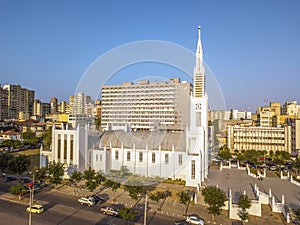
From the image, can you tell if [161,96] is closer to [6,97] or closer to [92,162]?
[92,162]

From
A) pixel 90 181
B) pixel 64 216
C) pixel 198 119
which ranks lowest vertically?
pixel 64 216

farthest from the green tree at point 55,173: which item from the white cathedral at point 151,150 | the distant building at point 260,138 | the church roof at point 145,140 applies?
the distant building at point 260,138

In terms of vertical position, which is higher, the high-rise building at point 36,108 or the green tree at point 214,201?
the high-rise building at point 36,108

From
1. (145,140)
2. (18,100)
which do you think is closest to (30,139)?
(145,140)

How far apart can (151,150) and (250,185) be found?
11095mm

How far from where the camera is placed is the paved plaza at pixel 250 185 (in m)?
22.1

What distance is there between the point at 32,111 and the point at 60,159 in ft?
364

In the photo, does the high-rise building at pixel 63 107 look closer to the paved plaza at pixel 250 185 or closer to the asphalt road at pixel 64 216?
the paved plaza at pixel 250 185

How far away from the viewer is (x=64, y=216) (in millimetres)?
17078

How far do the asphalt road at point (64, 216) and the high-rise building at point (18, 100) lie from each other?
103261 millimetres

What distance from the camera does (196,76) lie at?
1047 inches

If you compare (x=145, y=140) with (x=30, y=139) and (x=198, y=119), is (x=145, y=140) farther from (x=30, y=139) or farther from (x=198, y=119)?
(x=30, y=139)

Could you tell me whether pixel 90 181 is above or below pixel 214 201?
above

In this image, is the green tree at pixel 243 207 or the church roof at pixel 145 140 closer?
the green tree at pixel 243 207
